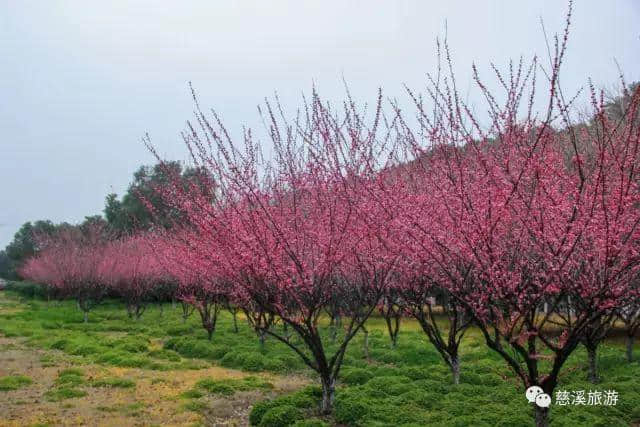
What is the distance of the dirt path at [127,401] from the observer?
28.2 feet

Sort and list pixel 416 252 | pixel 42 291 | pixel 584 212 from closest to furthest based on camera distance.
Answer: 1. pixel 584 212
2. pixel 416 252
3. pixel 42 291

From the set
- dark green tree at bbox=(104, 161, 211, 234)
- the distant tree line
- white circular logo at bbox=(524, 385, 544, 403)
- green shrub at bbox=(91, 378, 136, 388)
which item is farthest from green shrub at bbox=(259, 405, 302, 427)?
dark green tree at bbox=(104, 161, 211, 234)

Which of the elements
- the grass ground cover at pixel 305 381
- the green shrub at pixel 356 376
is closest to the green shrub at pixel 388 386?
the grass ground cover at pixel 305 381

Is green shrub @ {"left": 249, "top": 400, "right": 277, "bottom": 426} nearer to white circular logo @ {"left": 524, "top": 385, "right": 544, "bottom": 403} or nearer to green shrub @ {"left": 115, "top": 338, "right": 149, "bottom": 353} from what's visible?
white circular logo @ {"left": 524, "top": 385, "right": 544, "bottom": 403}

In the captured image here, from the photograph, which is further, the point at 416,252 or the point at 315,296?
the point at 315,296

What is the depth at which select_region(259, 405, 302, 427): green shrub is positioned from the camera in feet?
25.8

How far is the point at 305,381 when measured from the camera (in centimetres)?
1166

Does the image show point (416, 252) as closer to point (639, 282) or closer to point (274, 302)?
point (274, 302)

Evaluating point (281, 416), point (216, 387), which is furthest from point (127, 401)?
point (281, 416)

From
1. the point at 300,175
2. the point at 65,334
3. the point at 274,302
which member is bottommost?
the point at 65,334

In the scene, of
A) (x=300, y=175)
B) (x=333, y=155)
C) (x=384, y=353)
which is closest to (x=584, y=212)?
(x=333, y=155)

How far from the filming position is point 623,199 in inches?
181

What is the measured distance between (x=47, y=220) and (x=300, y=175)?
183 ft

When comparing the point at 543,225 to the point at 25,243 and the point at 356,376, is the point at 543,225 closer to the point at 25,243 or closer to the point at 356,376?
the point at 356,376
